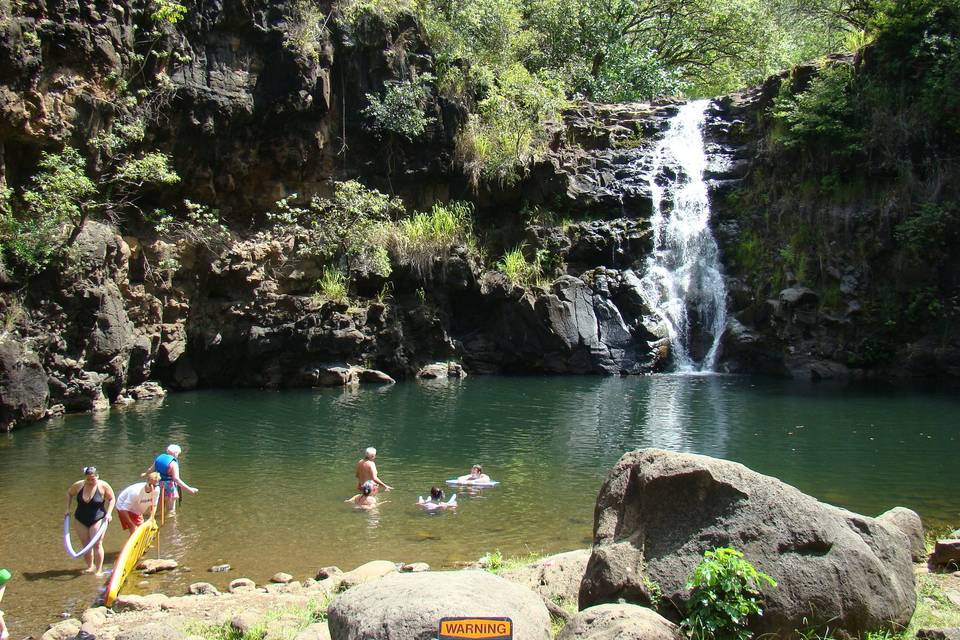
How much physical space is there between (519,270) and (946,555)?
2263 centimetres

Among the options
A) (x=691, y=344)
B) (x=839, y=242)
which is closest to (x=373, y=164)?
(x=691, y=344)

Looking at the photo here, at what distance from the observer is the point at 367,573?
8.77 metres

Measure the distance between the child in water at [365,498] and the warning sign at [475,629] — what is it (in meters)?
8.47

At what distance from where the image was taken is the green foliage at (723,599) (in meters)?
5.22

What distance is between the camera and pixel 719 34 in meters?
42.0

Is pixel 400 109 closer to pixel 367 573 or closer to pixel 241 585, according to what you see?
pixel 241 585

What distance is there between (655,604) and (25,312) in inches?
719

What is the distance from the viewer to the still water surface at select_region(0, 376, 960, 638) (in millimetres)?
10484

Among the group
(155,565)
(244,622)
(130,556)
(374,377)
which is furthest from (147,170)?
(244,622)

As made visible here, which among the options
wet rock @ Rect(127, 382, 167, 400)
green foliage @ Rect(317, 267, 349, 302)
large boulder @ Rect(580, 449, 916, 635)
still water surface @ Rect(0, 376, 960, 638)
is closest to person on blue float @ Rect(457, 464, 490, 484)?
still water surface @ Rect(0, 376, 960, 638)

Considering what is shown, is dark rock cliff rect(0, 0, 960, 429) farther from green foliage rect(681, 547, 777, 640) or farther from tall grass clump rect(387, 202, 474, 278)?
green foliage rect(681, 547, 777, 640)

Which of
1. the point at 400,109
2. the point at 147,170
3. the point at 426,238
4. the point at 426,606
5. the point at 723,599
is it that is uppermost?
the point at 400,109

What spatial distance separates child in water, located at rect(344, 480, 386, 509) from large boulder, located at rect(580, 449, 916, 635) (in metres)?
6.94

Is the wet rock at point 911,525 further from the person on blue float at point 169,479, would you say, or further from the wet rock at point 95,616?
the person on blue float at point 169,479
